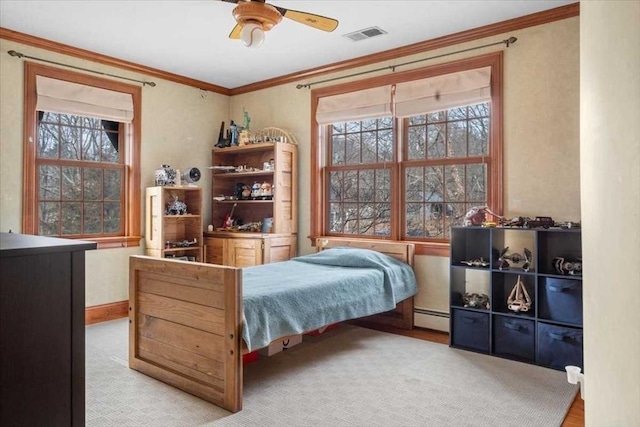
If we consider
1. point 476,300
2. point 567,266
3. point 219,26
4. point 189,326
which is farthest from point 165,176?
point 567,266

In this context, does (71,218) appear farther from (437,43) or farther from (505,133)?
(505,133)

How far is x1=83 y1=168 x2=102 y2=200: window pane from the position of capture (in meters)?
4.58

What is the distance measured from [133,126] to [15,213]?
1.45 meters

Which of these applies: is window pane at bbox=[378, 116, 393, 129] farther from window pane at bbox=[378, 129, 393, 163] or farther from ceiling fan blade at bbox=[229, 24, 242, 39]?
ceiling fan blade at bbox=[229, 24, 242, 39]

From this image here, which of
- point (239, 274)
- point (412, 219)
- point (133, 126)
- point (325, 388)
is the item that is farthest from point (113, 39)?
point (325, 388)

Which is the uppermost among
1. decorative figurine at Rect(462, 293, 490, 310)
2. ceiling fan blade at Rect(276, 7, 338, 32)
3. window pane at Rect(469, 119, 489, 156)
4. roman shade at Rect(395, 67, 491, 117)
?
ceiling fan blade at Rect(276, 7, 338, 32)

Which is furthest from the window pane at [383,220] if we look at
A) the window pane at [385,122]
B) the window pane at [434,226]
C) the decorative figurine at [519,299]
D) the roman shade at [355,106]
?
the decorative figurine at [519,299]

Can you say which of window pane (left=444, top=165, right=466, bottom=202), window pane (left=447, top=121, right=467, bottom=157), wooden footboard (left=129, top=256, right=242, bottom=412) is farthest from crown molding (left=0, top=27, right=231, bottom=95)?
window pane (left=444, top=165, right=466, bottom=202)

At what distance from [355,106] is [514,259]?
2.18 m

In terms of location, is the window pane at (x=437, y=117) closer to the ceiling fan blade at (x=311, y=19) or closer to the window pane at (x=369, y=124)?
the window pane at (x=369, y=124)

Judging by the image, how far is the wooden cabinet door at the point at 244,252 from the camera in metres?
4.84

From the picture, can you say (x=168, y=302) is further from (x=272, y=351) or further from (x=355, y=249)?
(x=355, y=249)

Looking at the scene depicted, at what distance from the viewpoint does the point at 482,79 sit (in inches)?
153

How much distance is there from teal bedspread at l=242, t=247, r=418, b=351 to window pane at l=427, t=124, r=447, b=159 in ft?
3.53
